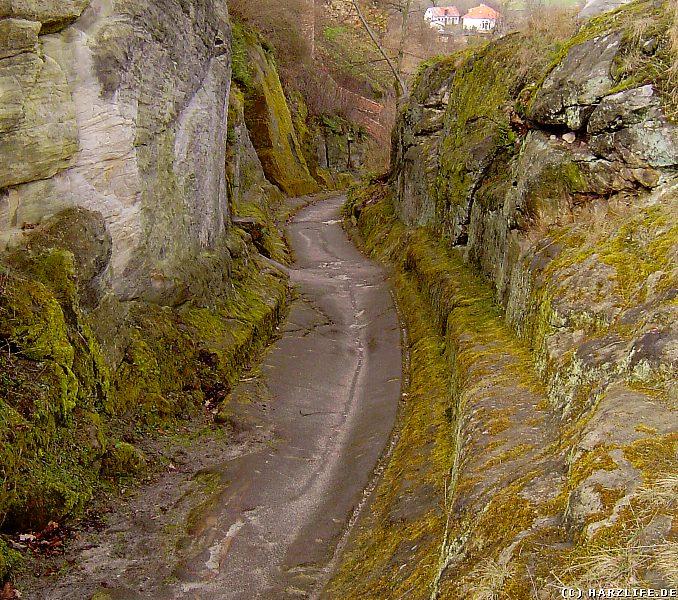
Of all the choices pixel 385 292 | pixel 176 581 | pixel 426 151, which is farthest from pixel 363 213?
pixel 176 581

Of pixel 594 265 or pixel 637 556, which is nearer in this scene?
pixel 637 556

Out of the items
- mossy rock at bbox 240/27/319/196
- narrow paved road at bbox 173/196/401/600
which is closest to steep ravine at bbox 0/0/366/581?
narrow paved road at bbox 173/196/401/600

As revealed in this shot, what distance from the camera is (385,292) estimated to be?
22.6 metres

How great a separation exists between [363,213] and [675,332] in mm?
27884

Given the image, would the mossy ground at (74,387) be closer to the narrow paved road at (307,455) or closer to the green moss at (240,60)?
the narrow paved road at (307,455)

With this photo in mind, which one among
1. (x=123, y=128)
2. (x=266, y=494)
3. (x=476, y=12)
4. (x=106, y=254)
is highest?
(x=476, y=12)

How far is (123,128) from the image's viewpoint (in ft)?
41.8

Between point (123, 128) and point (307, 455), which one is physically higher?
point (123, 128)

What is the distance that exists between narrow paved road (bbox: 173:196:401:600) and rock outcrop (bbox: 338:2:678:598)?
80cm

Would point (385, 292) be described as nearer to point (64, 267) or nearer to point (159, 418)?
point (159, 418)

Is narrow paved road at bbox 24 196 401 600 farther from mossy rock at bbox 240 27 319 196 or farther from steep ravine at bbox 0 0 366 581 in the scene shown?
mossy rock at bbox 240 27 319 196

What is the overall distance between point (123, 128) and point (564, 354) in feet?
29.7

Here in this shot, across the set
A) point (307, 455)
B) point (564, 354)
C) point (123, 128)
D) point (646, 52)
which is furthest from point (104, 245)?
point (646, 52)

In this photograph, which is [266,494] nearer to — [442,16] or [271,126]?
[271,126]
